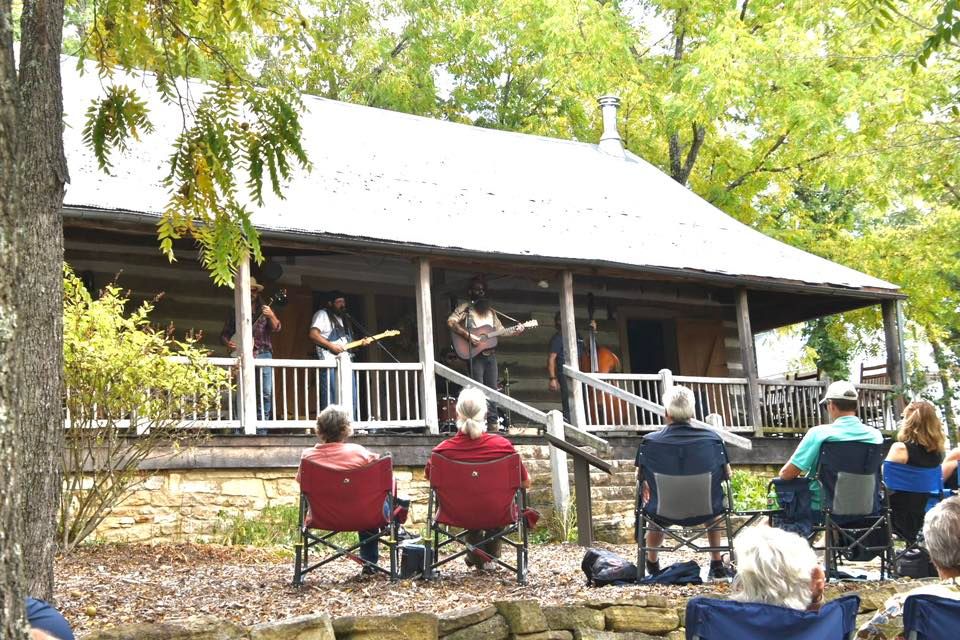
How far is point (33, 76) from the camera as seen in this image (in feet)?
19.8

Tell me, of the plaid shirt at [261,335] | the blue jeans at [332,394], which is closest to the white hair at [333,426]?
the blue jeans at [332,394]

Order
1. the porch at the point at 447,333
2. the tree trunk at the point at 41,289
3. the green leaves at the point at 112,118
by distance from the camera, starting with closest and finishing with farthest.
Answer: the tree trunk at the point at 41,289, the green leaves at the point at 112,118, the porch at the point at 447,333

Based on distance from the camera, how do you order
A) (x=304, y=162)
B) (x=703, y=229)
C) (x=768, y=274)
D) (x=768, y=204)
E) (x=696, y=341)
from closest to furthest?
(x=304, y=162), (x=768, y=274), (x=703, y=229), (x=696, y=341), (x=768, y=204)

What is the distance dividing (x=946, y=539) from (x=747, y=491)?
32.0 feet

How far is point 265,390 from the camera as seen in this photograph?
503 inches

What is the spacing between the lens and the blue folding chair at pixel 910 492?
26.5 feet

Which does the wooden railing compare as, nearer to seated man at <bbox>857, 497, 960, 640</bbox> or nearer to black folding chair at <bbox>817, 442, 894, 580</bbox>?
black folding chair at <bbox>817, 442, 894, 580</bbox>

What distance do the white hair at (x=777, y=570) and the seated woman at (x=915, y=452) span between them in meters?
3.93

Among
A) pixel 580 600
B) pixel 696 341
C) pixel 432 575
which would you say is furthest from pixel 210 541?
pixel 696 341

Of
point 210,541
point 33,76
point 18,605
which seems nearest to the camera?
point 18,605

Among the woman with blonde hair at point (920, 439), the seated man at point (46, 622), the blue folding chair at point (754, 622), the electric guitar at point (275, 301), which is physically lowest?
the blue folding chair at point (754, 622)

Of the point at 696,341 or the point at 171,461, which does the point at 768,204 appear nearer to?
the point at 696,341

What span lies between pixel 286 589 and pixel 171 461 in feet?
13.6

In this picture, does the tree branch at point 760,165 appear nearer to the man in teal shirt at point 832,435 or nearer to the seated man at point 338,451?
the man in teal shirt at point 832,435
